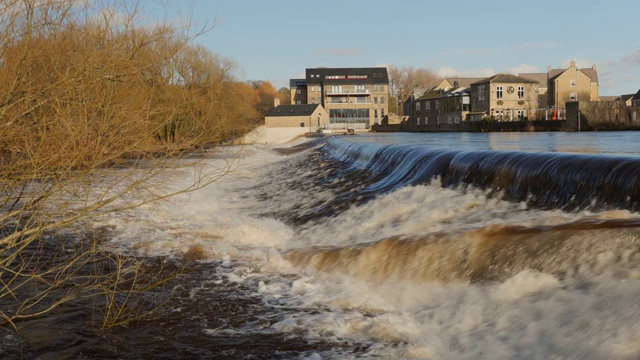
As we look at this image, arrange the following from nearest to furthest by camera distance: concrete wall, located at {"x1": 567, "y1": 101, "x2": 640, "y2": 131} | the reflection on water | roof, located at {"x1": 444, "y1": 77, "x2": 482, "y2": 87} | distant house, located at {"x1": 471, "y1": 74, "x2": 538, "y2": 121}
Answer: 1. the reflection on water
2. concrete wall, located at {"x1": 567, "y1": 101, "x2": 640, "y2": 131}
3. distant house, located at {"x1": 471, "y1": 74, "x2": 538, "y2": 121}
4. roof, located at {"x1": 444, "y1": 77, "x2": 482, "y2": 87}

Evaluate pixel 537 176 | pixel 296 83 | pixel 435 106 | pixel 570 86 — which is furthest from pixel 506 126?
pixel 296 83

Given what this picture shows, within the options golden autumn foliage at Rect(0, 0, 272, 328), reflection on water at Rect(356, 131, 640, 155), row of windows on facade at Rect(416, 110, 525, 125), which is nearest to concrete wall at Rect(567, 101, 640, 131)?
reflection on water at Rect(356, 131, 640, 155)

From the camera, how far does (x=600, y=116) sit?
38.1 meters

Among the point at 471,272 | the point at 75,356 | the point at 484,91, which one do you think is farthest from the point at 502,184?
the point at 484,91

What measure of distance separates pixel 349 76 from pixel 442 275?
93.8m

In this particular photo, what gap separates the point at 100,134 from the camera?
490 centimetres

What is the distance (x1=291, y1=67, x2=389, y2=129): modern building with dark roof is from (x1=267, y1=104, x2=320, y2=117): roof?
7.59m

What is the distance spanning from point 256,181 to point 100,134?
45.4 feet

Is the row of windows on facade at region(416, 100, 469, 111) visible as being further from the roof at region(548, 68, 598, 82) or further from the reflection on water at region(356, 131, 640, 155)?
the reflection on water at region(356, 131, 640, 155)

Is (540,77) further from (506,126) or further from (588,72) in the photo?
(506,126)

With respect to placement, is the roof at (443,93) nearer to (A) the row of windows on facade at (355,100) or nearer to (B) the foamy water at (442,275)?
(A) the row of windows on facade at (355,100)

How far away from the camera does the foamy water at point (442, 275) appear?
4.16 metres

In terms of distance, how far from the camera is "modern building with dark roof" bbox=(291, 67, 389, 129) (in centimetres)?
9506

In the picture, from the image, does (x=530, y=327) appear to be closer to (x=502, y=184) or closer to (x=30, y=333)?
(x=30, y=333)
